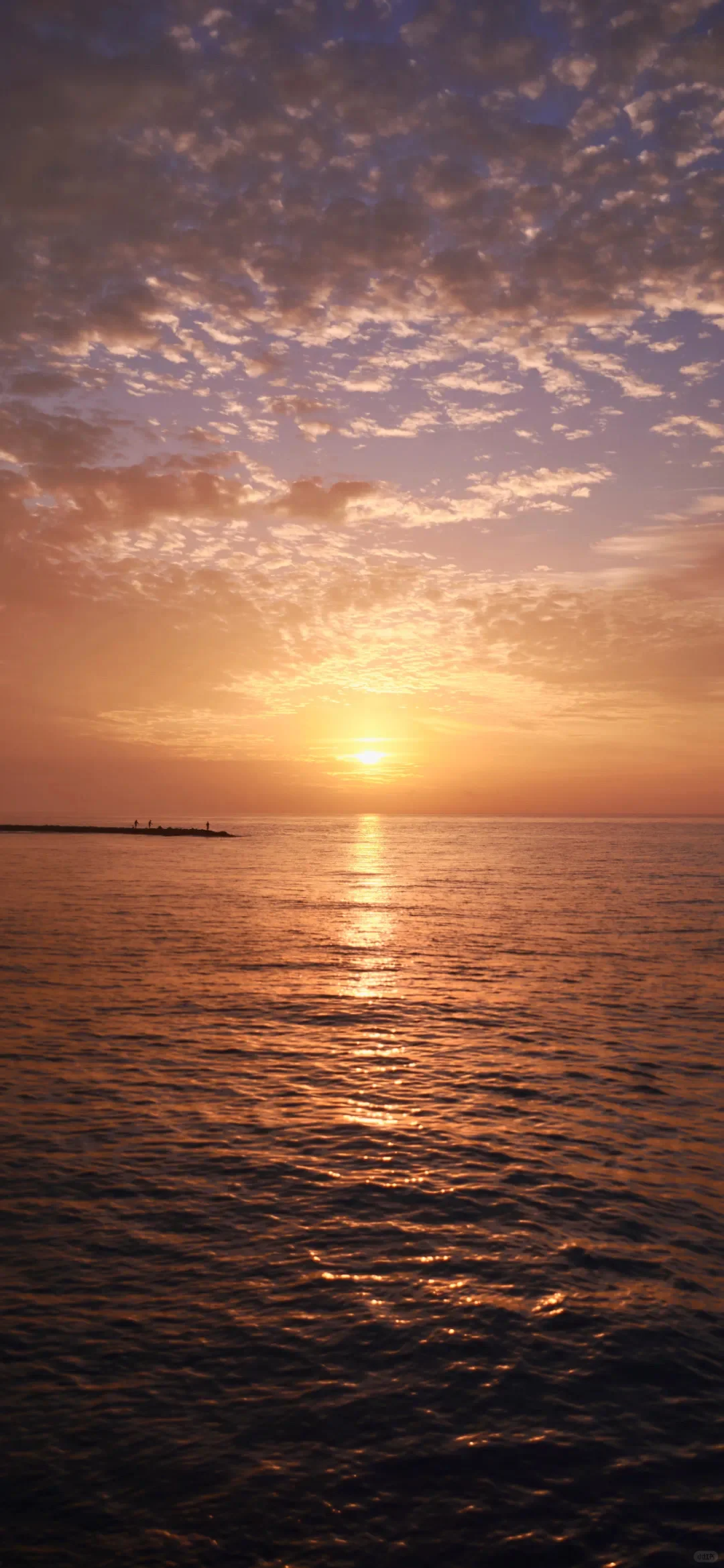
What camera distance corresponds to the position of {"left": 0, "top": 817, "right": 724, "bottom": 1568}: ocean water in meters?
7.57

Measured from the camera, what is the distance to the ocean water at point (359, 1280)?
7570mm

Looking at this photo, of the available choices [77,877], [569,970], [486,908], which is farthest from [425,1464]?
[77,877]

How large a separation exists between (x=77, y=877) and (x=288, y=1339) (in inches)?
2634

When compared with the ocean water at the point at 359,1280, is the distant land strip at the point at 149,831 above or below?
above

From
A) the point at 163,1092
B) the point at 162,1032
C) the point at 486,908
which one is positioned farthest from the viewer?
the point at 486,908

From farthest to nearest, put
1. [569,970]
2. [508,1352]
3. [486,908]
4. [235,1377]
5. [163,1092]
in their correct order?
1. [486,908]
2. [569,970]
3. [163,1092]
4. [508,1352]
5. [235,1377]

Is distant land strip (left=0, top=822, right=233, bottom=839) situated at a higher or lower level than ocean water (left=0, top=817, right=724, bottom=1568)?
higher

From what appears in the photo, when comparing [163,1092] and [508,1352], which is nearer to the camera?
[508,1352]

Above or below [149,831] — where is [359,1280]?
below

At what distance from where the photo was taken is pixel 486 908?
5825 centimetres

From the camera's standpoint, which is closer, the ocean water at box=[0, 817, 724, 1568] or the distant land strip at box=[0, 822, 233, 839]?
the ocean water at box=[0, 817, 724, 1568]

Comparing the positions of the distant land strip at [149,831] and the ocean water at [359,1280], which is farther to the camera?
the distant land strip at [149,831]

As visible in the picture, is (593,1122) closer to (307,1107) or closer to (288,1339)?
(307,1107)

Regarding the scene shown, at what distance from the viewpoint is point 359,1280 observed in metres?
11.4
